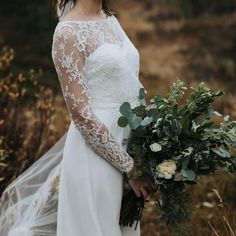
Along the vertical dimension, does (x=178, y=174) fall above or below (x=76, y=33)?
below

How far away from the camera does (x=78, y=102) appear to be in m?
2.97

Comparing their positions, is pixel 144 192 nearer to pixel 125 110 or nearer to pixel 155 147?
pixel 155 147

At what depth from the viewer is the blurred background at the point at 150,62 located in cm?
516

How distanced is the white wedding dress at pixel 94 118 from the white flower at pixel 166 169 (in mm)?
148

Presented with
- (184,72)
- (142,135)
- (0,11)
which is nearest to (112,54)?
(142,135)

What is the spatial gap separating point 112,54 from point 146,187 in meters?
0.61

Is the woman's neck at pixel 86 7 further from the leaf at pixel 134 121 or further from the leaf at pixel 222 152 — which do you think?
the leaf at pixel 222 152

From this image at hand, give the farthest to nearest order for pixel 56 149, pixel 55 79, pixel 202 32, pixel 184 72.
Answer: pixel 202 32, pixel 184 72, pixel 55 79, pixel 56 149

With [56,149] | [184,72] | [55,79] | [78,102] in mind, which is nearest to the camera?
[78,102]

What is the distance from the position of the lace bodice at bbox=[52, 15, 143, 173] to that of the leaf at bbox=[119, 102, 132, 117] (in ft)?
0.24

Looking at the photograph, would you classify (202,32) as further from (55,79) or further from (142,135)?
(142,135)

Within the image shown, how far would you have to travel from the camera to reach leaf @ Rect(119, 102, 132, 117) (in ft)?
10.1

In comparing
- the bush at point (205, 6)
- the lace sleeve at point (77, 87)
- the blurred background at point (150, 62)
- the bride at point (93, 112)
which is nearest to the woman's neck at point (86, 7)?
the bride at point (93, 112)

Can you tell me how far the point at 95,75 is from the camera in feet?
9.98
